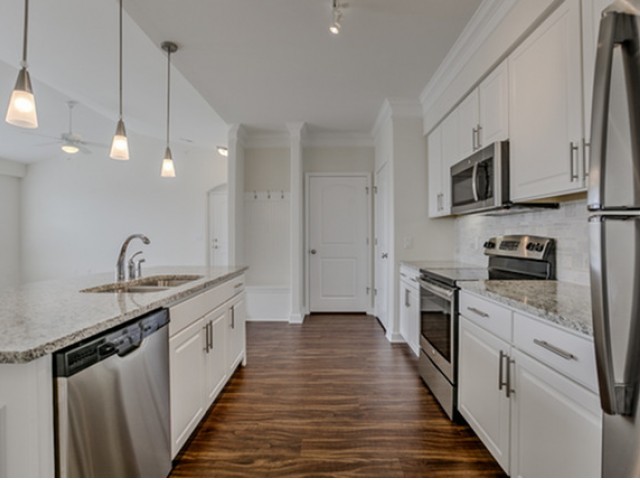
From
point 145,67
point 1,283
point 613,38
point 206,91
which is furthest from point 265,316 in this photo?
point 1,283

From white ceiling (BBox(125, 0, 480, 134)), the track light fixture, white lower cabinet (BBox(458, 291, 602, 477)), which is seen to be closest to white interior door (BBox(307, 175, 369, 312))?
white ceiling (BBox(125, 0, 480, 134))

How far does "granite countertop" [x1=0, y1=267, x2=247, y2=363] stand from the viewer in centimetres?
90

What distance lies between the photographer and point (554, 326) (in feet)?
3.88

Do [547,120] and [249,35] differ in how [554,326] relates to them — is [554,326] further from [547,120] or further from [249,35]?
[249,35]

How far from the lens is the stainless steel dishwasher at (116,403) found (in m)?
0.96

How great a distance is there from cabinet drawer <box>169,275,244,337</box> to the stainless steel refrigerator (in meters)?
1.64

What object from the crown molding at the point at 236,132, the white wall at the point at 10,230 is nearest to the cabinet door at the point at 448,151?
the crown molding at the point at 236,132

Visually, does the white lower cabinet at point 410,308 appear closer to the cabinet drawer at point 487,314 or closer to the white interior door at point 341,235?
the cabinet drawer at point 487,314

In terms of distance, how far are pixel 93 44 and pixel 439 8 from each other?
276 cm

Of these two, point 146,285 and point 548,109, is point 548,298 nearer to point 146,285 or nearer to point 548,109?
point 548,109

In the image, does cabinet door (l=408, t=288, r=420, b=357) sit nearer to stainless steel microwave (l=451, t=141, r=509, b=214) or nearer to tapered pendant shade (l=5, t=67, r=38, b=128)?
stainless steel microwave (l=451, t=141, r=509, b=214)

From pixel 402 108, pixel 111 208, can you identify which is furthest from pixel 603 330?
pixel 111 208

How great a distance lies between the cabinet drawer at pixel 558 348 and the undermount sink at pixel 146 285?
1.84m

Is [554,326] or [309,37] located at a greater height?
[309,37]
